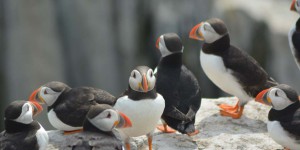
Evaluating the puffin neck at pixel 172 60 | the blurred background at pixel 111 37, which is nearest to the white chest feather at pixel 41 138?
the puffin neck at pixel 172 60

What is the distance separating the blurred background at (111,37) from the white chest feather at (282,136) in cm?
778

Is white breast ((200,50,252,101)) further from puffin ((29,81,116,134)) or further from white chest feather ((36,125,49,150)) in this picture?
white chest feather ((36,125,49,150))

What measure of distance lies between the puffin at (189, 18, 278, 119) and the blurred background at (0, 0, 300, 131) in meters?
6.75

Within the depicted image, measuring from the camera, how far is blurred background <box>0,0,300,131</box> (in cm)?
1306

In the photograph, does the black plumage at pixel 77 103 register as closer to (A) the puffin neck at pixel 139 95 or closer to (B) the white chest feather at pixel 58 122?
(B) the white chest feather at pixel 58 122

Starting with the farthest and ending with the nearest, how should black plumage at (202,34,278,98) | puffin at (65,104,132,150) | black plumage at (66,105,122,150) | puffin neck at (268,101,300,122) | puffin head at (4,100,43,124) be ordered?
black plumage at (202,34,278,98), puffin neck at (268,101,300,122), puffin head at (4,100,43,124), puffin at (65,104,132,150), black plumage at (66,105,122,150)

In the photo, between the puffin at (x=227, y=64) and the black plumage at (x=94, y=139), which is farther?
the puffin at (x=227, y=64)

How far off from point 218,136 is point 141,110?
123 cm

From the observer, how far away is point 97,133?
4719 millimetres

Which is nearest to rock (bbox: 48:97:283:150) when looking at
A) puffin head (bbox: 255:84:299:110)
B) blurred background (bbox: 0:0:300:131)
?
puffin head (bbox: 255:84:299:110)

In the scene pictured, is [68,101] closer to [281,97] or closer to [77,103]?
[77,103]

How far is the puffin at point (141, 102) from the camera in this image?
16.7 ft

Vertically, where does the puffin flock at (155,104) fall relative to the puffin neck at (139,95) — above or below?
below

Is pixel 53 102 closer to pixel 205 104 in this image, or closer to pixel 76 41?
pixel 205 104
